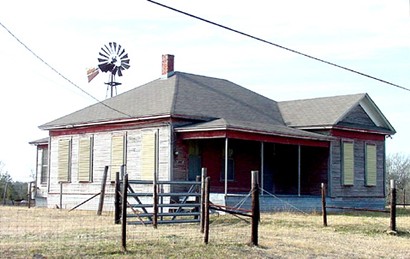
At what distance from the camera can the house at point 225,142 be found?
92.0 feet

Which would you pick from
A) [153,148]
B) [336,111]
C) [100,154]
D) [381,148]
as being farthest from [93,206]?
[381,148]

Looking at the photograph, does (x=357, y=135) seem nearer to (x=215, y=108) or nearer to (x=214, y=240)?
(x=215, y=108)

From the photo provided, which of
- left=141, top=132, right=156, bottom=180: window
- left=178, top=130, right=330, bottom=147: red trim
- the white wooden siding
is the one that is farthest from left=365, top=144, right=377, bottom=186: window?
left=141, top=132, right=156, bottom=180: window

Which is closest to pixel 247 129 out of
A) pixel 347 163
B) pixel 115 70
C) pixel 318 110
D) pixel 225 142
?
pixel 225 142

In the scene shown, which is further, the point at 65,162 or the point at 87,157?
the point at 65,162

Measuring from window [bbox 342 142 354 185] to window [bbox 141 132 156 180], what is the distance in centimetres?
937

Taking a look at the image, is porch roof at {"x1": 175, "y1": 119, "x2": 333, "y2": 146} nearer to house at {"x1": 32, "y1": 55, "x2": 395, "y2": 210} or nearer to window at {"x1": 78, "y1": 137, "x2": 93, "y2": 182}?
house at {"x1": 32, "y1": 55, "x2": 395, "y2": 210}

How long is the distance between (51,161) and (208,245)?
21.0 meters

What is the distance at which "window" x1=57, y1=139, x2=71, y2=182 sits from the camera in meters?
33.0

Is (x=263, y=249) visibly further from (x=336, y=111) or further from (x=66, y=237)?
(x=336, y=111)

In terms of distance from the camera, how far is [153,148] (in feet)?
93.1

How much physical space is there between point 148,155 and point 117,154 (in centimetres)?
221

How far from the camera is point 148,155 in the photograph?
28578 millimetres

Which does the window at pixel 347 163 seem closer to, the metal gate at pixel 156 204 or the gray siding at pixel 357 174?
the gray siding at pixel 357 174
